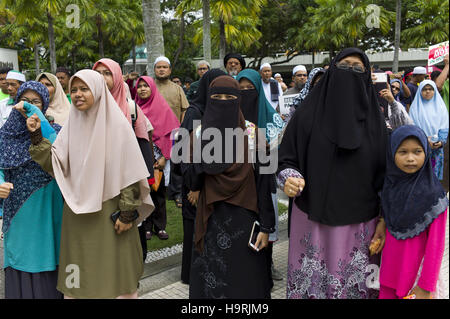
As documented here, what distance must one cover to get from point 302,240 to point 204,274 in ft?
2.29

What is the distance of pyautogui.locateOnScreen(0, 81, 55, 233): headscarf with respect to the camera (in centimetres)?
251

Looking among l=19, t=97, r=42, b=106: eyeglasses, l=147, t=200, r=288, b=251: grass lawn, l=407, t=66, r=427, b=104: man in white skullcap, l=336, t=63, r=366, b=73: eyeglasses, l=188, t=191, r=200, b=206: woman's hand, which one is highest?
l=407, t=66, r=427, b=104: man in white skullcap

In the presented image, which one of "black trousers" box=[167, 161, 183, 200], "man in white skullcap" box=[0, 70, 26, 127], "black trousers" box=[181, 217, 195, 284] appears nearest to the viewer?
"black trousers" box=[181, 217, 195, 284]

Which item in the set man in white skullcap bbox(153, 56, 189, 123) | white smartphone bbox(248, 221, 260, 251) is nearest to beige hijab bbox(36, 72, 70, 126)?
white smartphone bbox(248, 221, 260, 251)

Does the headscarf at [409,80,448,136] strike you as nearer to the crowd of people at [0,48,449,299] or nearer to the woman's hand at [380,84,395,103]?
the woman's hand at [380,84,395,103]

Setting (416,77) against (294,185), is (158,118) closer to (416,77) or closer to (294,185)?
(294,185)

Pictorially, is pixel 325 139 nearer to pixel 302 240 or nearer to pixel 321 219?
pixel 321 219

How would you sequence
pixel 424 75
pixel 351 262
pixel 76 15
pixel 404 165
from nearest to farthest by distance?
pixel 404 165 → pixel 351 262 → pixel 424 75 → pixel 76 15

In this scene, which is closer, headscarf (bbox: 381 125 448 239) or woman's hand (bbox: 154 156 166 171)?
headscarf (bbox: 381 125 448 239)

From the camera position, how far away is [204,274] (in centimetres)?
268

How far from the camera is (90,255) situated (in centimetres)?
242

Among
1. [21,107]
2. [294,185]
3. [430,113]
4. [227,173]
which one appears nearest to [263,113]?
[227,173]

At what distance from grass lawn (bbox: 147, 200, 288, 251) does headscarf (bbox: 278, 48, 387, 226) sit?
243cm
